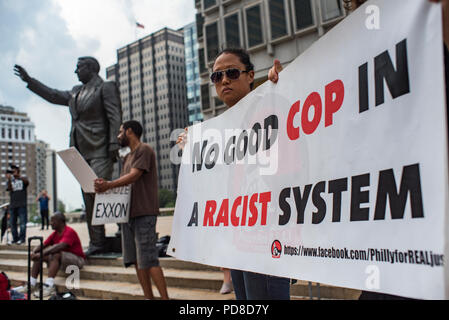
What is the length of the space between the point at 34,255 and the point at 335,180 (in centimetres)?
531

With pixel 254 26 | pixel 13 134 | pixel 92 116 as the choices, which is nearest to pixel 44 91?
pixel 92 116

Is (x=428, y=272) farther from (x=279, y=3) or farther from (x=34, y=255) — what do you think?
(x=279, y=3)

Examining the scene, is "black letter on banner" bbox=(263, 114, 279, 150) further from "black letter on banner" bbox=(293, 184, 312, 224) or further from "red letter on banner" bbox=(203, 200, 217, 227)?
"red letter on banner" bbox=(203, 200, 217, 227)

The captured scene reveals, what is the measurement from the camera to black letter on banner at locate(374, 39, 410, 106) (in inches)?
43.7

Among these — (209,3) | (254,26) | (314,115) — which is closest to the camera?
(314,115)

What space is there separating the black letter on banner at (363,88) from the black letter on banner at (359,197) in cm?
23

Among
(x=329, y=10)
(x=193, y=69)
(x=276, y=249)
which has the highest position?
(x=193, y=69)

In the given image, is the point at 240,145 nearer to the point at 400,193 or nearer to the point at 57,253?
the point at 400,193

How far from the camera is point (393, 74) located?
3.79 feet

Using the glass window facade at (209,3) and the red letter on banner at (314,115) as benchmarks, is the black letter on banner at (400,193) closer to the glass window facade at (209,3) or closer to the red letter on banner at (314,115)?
the red letter on banner at (314,115)

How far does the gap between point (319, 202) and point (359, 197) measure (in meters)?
0.19

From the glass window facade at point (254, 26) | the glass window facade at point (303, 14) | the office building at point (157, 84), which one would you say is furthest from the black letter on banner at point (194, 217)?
the office building at point (157, 84)

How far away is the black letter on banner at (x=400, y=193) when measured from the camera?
3.38 feet
